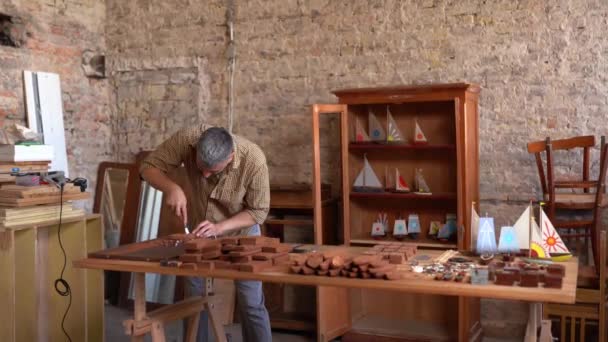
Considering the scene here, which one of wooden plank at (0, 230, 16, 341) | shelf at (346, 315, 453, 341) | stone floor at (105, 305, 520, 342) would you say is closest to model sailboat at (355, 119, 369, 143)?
shelf at (346, 315, 453, 341)

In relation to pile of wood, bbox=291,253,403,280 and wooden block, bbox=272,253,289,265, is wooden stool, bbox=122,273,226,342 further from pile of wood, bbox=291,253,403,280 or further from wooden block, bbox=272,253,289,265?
pile of wood, bbox=291,253,403,280

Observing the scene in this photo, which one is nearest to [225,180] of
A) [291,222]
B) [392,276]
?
[392,276]

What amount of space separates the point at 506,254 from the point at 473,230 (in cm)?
21

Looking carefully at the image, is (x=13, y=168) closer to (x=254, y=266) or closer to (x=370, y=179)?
(x=254, y=266)

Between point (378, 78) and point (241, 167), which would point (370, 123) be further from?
point (241, 167)

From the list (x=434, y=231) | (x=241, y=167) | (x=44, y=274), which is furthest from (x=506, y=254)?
(x=44, y=274)

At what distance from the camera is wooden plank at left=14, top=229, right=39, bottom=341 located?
13.8 feet

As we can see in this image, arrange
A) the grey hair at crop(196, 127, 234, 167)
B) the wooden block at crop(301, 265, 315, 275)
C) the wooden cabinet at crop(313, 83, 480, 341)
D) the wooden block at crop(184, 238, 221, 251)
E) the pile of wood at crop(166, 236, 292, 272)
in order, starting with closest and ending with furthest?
the wooden block at crop(301, 265, 315, 275) → the pile of wood at crop(166, 236, 292, 272) → the wooden block at crop(184, 238, 221, 251) → the grey hair at crop(196, 127, 234, 167) → the wooden cabinet at crop(313, 83, 480, 341)

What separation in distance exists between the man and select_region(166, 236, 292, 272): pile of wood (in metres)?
0.37

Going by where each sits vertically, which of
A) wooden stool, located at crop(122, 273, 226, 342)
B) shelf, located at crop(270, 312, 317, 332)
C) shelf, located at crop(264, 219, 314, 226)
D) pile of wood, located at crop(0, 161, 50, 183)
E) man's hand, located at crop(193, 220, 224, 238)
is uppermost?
pile of wood, located at crop(0, 161, 50, 183)

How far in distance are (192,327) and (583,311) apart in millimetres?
2589

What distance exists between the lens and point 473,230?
3.43 m

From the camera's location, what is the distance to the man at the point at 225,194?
12.4 ft

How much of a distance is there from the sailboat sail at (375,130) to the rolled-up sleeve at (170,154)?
172cm
